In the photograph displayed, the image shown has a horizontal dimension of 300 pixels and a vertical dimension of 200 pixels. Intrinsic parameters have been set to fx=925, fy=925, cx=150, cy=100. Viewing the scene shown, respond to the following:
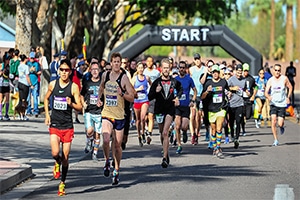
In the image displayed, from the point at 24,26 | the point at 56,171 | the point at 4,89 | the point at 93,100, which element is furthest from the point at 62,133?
the point at 24,26

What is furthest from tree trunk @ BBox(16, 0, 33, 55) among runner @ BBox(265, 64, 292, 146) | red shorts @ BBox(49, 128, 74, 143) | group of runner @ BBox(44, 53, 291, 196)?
red shorts @ BBox(49, 128, 74, 143)

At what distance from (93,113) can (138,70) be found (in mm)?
3600

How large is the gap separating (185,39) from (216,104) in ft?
57.0

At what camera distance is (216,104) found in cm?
1802

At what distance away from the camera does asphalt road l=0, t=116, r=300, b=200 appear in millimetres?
12531

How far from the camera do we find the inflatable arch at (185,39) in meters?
34.4

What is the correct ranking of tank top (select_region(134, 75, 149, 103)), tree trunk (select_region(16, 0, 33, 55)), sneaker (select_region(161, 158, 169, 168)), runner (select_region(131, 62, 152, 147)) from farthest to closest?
tree trunk (select_region(16, 0, 33, 55)), tank top (select_region(134, 75, 149, 103)), runner (select_region(131, 62, 152, 147)), sneaker (select_region(161, 158, 169, 168))

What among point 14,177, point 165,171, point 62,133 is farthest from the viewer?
point 165,171

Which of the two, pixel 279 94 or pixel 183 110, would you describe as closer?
pixel 183 110

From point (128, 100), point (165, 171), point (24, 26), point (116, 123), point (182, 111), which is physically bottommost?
point (165, 171)

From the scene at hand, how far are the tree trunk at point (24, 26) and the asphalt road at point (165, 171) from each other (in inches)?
298

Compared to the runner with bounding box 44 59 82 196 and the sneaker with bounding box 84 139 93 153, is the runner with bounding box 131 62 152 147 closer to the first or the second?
the sneaker with bounding box 84 139 93 153

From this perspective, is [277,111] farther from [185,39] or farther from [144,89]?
[185,39]

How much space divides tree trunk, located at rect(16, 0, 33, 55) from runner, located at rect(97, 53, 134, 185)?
52.9 ft
